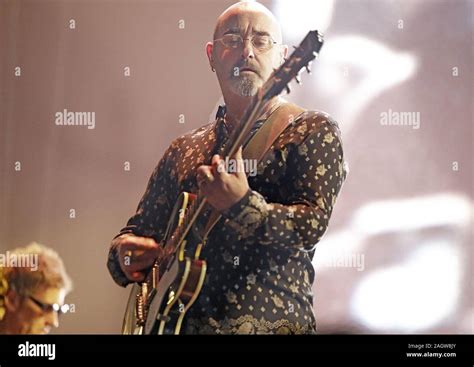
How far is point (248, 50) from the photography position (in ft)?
7.82

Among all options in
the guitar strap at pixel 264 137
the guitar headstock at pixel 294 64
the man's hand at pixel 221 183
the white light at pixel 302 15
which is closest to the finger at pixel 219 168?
the man's hand at pixel 221 183

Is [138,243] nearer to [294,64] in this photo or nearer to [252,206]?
[252,206]

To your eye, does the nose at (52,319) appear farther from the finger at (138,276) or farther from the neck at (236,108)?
the neck at (236,108)

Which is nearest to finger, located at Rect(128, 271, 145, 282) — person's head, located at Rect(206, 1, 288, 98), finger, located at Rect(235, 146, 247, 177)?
finger, located at Rect(235, 146, 247, 177)

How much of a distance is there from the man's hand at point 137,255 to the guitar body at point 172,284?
0.03 meters

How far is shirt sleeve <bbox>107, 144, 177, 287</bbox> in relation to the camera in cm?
246

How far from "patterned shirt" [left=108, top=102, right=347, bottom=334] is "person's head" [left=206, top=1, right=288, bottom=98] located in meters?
0.20

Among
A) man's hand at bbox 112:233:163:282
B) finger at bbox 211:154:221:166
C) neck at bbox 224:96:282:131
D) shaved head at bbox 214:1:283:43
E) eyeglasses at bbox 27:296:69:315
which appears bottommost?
eyeglasses at bbox 27:296:69:315

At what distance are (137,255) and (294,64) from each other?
0.79 meters

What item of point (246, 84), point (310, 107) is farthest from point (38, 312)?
point (310, 107)

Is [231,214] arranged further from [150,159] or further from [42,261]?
[42,261]

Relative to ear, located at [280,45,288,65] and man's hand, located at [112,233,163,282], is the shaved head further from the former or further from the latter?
man's hand, located at [112,233,163,282]

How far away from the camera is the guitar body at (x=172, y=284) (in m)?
2.27
